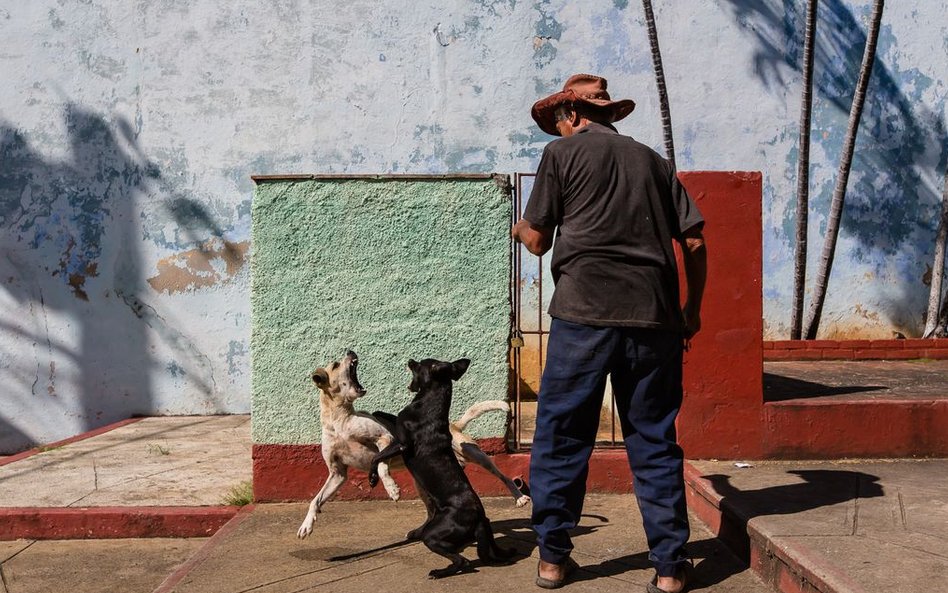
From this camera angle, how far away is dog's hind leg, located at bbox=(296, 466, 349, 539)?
474 cm

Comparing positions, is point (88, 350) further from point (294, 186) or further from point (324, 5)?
point (294, 186)

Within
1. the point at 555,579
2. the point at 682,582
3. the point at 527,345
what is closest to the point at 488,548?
the point at 555,579

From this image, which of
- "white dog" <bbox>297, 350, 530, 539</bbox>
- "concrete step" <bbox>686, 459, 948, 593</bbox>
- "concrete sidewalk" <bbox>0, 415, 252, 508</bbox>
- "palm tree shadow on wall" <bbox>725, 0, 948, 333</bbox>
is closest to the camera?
"concrete step" <bbox>686, 459, 948, 593</bbox>

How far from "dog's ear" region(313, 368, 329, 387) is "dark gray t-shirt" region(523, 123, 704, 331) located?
148 centimetres

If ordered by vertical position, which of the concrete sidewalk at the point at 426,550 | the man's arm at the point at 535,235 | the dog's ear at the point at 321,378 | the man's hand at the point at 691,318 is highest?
the man's arm at the point at 535,235

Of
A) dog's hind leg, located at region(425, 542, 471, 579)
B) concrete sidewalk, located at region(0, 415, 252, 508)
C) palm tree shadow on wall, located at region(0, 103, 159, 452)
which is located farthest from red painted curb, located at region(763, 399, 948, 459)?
palm tree shadow on wall, located at region(0, 103, 159, 452)

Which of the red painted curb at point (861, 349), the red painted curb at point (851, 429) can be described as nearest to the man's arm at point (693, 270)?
the red painted curb at point (851, 429)

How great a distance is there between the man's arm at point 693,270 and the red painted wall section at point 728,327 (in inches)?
61.8

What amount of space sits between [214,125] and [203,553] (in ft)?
17.9

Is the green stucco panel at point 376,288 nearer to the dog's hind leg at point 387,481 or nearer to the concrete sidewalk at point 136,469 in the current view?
the concrete sidewalk at point 136,469

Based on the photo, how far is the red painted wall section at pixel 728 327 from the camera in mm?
5730

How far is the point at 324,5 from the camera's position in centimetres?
932

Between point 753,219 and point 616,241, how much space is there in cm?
207

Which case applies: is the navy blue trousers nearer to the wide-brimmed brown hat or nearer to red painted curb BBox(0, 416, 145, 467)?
the wide-brimmed brown hat
